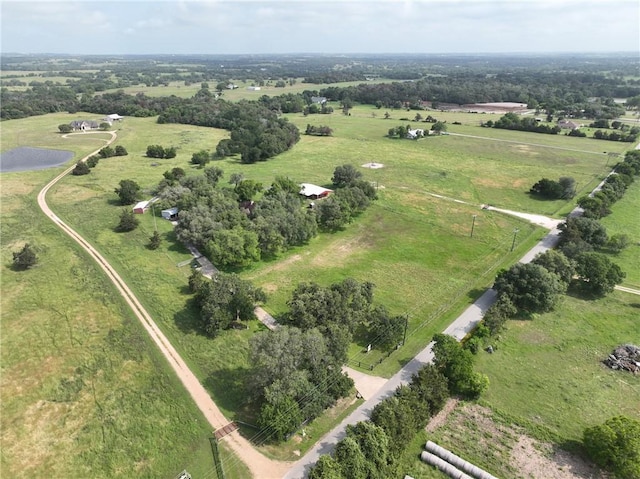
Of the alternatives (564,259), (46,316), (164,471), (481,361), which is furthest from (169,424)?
(564,259)

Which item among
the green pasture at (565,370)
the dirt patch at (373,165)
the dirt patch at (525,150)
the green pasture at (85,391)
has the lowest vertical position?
the green pasture at (85,391)

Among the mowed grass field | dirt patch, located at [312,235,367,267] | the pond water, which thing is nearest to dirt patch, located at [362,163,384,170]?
the mowed grass field

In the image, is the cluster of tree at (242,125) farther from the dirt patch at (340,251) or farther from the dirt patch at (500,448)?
the dirt patch at (500,448)

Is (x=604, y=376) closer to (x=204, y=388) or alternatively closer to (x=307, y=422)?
(x=307, y=422)

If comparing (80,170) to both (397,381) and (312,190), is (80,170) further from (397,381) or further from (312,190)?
(397,381)

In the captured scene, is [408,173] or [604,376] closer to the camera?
[604,376]

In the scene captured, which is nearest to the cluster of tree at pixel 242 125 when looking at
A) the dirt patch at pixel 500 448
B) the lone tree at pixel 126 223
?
the lone tree at pixel 126 223
